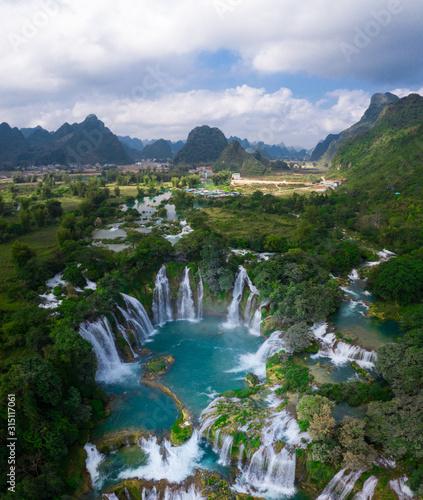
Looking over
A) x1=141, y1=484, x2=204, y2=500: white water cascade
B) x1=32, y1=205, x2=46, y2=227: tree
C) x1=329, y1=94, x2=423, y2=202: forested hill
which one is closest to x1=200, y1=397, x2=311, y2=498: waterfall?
x1=141, y1=484, x2=204, y2=500: white water cascade

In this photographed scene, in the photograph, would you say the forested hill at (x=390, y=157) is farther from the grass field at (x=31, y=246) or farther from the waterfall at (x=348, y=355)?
the grass field at (x=31, y=246)

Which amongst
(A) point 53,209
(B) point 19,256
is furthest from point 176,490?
(A) point 53,209

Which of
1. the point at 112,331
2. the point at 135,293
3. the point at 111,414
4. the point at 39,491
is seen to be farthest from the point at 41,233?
the point at 39,491

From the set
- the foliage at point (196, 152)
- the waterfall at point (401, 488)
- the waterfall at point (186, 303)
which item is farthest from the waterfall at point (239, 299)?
the foliage at point (196, 152)

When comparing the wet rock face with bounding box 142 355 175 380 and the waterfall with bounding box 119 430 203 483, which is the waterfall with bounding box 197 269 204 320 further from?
the waterfall with bounding box 119 430 203 483

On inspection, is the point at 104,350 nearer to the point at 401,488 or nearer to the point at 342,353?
the point at 342,353

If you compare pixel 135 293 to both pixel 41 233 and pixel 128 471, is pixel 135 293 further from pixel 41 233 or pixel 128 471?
pixel 41 233

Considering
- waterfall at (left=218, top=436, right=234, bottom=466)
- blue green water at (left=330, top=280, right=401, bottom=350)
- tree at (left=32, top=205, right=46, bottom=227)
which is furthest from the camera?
tree at (left=32, top=205, right=46, bottom=227)
